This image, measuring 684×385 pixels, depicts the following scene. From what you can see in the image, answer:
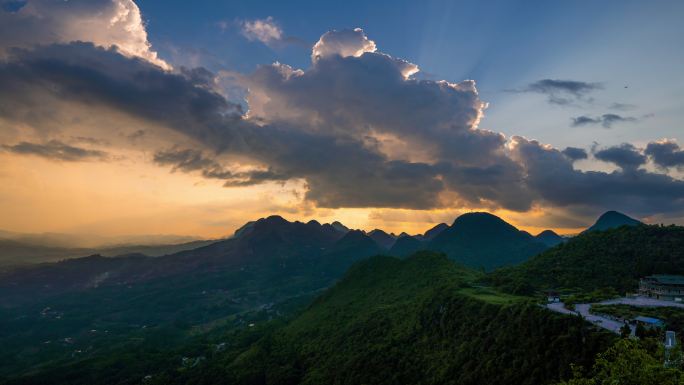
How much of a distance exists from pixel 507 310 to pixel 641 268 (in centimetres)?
4501

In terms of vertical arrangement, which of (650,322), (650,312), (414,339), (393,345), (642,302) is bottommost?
(393,345)

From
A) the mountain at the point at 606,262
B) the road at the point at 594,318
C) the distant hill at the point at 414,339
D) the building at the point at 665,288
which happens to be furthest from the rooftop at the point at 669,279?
the distant hill at the point at 414,339

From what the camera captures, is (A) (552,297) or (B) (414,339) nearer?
(A) (552,297)

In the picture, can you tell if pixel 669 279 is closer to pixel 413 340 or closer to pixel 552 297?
pixel 552 297

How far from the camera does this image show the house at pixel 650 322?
5153 centimetres

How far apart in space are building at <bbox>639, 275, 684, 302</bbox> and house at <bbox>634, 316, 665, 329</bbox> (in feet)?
84.0

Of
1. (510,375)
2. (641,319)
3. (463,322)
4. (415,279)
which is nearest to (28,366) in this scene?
(415,279)

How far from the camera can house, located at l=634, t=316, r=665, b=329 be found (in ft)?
169

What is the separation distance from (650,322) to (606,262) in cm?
5691

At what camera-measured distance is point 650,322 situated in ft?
176

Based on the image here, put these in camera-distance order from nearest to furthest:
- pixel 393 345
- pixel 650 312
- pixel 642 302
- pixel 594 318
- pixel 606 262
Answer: pixel 594 318 < pixel 650 312 < pixel 642 302 < pixel 393 345 < pixel 606 262

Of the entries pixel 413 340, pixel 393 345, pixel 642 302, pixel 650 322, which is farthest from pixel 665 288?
pixel 393 345

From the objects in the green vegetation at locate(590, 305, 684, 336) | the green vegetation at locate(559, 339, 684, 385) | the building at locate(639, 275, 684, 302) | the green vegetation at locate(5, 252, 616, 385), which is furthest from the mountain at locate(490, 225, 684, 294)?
the green vegetation at locate(559, 339, 684, 385)

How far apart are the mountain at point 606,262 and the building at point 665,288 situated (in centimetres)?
561
